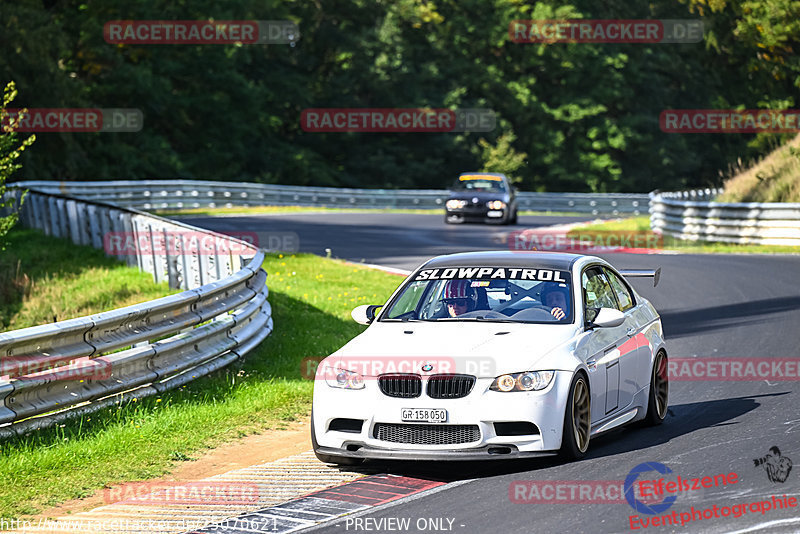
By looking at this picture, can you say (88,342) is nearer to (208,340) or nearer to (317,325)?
(208,340)

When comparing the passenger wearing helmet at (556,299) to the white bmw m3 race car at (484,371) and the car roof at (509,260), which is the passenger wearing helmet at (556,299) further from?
the car roof at (509,260)

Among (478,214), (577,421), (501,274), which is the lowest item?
(478,214)

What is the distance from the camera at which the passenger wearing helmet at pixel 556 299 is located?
9.47 meters

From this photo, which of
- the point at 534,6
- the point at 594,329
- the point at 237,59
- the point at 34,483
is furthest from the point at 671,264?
the point at 534,6

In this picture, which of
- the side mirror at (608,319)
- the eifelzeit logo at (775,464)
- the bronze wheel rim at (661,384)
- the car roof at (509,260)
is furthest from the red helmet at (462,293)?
the eifelzeit logo at (775,464)

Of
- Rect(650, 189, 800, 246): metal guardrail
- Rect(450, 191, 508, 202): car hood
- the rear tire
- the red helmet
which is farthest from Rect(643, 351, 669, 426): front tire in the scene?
Rect(450, 191, 508, 202): car hood

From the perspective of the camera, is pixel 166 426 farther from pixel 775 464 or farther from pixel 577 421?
pixel 775 464

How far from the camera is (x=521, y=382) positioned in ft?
27.7

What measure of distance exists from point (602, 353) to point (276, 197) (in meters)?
40.9

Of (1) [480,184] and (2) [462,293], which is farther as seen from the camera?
(1) [480,184]

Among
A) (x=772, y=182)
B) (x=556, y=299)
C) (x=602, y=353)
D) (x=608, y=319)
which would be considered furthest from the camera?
(x=772, y=182)

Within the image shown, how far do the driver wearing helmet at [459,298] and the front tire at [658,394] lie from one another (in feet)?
5.57

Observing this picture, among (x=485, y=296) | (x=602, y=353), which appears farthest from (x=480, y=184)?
(x=602, y=353)

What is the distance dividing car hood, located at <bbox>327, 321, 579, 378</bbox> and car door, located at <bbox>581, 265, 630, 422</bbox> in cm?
27
